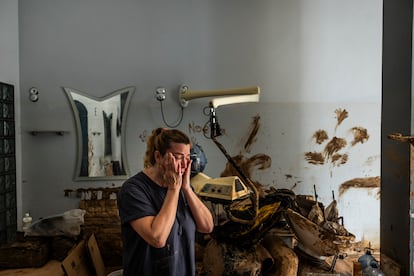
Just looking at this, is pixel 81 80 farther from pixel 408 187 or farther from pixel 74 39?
pixel 408 187

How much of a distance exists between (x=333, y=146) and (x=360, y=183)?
0.41 metres

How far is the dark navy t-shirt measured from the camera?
1372mm

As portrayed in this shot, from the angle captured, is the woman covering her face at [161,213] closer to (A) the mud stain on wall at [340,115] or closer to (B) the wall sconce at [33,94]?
(B) the wall sconce at [33,94]

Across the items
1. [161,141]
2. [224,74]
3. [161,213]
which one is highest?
[224,74]

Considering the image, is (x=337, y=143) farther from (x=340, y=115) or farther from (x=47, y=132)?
(x=47, y=132)

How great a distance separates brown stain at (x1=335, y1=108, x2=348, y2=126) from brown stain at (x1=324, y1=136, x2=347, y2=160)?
14 cm

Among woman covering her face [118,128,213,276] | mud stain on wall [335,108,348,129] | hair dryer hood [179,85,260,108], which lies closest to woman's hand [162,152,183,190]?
woman covering her face [118,128,213,276]

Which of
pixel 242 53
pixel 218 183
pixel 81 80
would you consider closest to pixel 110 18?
pixel 81 80

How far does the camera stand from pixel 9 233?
9.37 ft

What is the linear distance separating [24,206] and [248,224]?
200cm

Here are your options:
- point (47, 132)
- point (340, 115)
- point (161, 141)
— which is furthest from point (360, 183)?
point (47, 132)

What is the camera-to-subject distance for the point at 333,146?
Answer: 3.15 meters

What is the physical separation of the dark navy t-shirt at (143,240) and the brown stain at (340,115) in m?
2.15

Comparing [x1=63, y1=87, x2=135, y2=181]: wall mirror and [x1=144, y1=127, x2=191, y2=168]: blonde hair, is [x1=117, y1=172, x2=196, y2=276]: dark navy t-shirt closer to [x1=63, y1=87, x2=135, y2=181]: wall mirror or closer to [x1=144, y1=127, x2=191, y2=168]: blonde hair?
[x1=144, y1=127, x2=191, y2=168]: blonde hair
